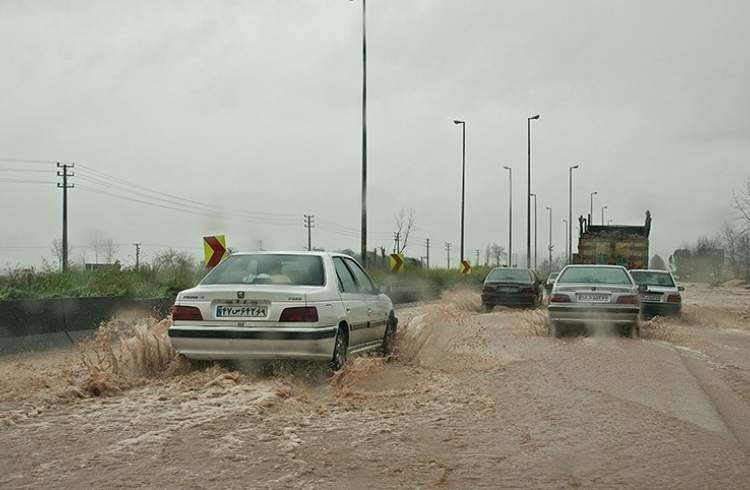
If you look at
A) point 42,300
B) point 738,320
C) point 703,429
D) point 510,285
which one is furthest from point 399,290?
point 703,429

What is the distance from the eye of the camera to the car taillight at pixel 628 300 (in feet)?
52.5

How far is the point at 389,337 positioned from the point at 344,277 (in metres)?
2.12

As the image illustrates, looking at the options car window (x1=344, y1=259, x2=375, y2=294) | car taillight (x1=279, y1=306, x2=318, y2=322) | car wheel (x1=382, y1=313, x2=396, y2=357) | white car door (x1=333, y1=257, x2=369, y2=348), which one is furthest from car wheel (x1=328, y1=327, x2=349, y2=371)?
car wheel (x1=382, y1=313, x2=396, y2=357)

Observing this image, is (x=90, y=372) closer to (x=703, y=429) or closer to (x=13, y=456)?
(x=13, y=456)

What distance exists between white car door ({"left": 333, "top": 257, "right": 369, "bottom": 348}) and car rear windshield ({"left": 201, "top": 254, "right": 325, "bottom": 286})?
41cm

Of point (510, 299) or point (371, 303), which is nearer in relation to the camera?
point (371, 303)

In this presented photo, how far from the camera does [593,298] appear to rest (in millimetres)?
16172

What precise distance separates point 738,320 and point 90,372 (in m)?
20.0

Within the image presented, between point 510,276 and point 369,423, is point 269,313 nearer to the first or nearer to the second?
point 369,423

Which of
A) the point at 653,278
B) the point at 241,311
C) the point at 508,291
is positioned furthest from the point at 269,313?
the point at 508,291

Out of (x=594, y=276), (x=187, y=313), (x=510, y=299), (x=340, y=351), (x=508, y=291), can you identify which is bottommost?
(x=510, y=299)

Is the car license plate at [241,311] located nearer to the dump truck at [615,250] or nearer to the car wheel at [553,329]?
the car wheel at [553,329]

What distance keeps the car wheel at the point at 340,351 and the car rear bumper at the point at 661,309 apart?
13215mm

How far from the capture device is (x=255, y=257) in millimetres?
10125
